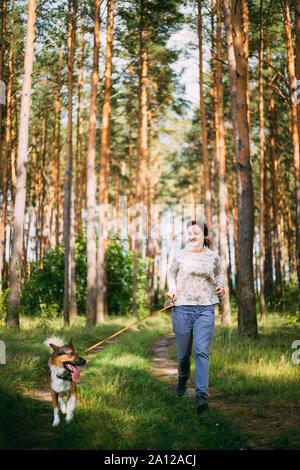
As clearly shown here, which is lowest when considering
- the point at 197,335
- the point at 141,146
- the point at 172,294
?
the point at 197,335

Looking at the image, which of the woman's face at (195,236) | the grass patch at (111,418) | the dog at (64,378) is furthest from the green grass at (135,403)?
the woman's face at (195,236)

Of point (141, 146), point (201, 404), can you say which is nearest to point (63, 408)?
Answer: point (201, 404)

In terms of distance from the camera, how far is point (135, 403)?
15.9 ft

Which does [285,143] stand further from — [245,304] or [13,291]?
[13,291]

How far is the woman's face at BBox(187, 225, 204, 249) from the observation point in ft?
16.9

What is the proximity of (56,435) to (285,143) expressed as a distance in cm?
2204

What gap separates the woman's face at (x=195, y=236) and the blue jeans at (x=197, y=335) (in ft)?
2.30

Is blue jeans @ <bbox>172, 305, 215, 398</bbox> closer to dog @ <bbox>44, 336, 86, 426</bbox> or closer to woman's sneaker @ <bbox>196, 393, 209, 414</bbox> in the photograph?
woman's sneaker @ <bbox>196, 393, 209, 414</bbox>

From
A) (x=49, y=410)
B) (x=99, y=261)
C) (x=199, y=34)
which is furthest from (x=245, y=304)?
(x=199, y=34)

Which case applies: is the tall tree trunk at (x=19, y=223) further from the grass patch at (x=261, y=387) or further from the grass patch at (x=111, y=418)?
the grass patch at (x=111, y=418)

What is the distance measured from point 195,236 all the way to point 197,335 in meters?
1.10

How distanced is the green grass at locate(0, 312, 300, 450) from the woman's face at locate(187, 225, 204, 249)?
1772 mm

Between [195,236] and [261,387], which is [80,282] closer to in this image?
[261,387]

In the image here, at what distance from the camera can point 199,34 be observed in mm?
18250
